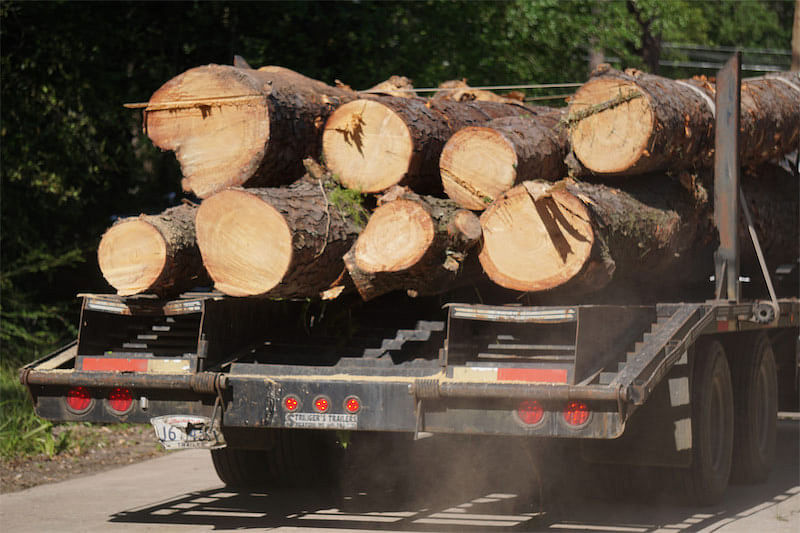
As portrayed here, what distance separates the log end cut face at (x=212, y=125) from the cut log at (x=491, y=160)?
3.78 feet

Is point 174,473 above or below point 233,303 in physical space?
below

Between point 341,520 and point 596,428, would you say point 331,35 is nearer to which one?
point 341,520

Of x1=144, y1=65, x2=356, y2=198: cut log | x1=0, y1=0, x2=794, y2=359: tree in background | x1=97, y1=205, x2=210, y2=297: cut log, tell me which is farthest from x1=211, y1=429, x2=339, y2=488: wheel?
x1=0, y1=0, x2=794, y2=359: tree in background

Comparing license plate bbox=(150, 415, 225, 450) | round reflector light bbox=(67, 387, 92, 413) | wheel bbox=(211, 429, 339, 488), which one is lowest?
wheel bbox=(211, 429, 339, 488)

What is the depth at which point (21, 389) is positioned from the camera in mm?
11828

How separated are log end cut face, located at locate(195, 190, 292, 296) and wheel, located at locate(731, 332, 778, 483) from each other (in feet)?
12.0

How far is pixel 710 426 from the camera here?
783 cm

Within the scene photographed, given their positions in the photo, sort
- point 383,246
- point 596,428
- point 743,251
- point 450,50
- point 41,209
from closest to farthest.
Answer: point 596,428 < point 383,246 < point 743,251 < point 41,209 < point 450,50

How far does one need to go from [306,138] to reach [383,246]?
46.6 inches

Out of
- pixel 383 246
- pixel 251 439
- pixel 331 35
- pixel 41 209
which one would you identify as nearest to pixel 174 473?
pixel 251 439

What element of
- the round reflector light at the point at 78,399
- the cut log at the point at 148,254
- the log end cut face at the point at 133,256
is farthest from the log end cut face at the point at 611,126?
the round reflector light at the point at 78,399

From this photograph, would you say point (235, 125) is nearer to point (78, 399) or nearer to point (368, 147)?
point (368, 147)

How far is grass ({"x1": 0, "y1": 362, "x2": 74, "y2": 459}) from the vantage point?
393 inches

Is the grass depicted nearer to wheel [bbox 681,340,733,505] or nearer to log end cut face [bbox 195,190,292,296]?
log end cut face [bbox 195,190,292,296]
